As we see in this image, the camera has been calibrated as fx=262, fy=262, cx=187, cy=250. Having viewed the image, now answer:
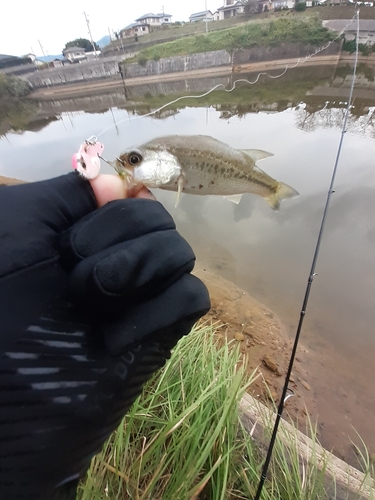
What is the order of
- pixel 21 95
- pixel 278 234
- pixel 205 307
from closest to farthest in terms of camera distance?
pixel 205 307 < pixel 278 234 < pixel 21 95

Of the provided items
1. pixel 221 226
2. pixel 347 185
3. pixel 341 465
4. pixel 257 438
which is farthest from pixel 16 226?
pixel 347 185

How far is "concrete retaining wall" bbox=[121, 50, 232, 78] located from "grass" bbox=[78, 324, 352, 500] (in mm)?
37500

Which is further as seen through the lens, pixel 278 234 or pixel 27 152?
pixel 27 152

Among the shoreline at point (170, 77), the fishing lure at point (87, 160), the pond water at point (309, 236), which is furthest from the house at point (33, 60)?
the fishing lure at point (87, 160)

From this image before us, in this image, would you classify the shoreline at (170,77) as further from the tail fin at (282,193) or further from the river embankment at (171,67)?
the tail fin at (282,193)

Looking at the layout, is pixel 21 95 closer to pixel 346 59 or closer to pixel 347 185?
pixel 346 59

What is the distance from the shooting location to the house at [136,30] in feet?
152

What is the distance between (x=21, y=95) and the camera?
115 feet

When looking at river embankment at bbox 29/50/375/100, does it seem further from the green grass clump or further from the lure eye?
the lure eye

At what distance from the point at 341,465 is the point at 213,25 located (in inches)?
2165

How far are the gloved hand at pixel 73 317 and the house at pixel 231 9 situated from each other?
2243 inches

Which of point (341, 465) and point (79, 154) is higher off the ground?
point (79, 154)

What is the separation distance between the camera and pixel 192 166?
149 cm

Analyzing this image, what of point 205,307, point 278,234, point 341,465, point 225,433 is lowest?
point 278,234
